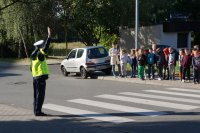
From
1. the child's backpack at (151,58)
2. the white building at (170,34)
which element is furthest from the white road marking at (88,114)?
the white building at (170,34)

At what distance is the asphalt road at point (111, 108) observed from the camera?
9.84 m

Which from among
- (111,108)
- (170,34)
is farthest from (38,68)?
(170,34)

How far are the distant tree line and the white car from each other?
40.5 feet

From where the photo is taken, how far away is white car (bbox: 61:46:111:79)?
2309 centimetres

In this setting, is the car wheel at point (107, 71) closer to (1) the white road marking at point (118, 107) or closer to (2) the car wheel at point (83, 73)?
(2) the car wheel at point (83, 73)

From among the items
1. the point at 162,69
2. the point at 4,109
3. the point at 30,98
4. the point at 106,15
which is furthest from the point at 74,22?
the point at 4,109

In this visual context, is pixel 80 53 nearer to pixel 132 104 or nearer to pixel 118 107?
pixel 132 104

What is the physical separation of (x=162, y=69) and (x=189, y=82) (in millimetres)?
1893

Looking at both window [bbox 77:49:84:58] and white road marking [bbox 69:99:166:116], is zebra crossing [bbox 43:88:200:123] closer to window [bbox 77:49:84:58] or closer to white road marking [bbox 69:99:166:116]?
white road marking [bbox 69:99:166:116]

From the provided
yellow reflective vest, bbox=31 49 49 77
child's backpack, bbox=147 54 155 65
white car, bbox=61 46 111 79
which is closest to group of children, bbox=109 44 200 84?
child's backpack, bbox=147 54 155 65

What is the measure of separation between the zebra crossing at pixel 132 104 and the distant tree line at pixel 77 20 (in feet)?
69.4

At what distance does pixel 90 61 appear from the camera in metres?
23.1

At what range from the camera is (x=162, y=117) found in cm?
1109

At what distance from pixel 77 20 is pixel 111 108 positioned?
29.2 meters
